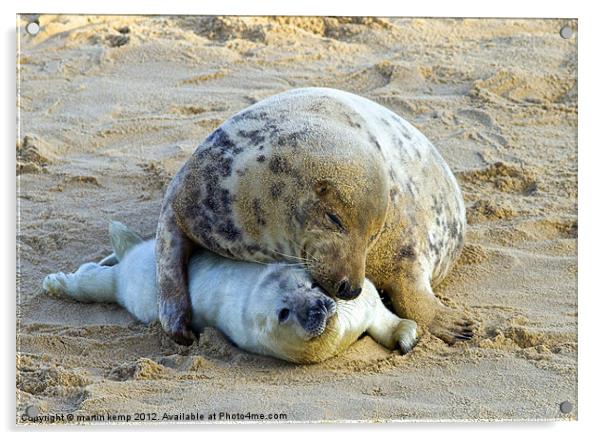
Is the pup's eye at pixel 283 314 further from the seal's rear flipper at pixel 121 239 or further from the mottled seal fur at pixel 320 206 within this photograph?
the seal's rear flipper at pixel 121 239

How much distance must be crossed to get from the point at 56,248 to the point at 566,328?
268 cm

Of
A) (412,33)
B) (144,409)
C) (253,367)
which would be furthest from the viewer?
(412,33)

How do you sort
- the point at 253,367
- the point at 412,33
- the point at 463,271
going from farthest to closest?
the point at 412,33
the point at 463,271
the point at 253,367

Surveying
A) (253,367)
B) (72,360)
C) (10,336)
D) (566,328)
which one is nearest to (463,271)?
(566,328)

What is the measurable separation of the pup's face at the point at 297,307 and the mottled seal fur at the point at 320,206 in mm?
65

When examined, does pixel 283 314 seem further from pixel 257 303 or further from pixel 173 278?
pixel 173 278

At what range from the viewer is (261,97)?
830 cm

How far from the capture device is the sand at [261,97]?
499cm

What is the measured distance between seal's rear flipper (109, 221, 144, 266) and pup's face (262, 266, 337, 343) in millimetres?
1262

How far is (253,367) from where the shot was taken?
207 inches

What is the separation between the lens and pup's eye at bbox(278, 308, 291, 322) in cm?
512

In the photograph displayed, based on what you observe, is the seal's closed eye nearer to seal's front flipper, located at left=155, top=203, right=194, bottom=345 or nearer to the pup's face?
the pup's face

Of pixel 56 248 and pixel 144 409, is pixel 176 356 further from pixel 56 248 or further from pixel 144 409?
pixel 56 248

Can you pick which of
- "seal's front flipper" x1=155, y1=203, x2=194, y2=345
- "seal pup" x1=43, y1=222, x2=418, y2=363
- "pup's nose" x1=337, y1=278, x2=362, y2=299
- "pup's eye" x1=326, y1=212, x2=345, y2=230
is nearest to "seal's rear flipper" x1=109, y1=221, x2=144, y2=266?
"seal pup" x1=43, y1=222, x2=418, y2=363
